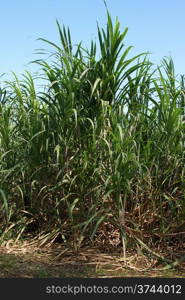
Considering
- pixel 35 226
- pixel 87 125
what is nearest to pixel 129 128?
pixel 87 125

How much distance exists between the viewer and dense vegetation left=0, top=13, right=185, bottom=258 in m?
3.17

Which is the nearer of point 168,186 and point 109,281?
point 109,281

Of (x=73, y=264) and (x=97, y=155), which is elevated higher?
(x=97, y=155)

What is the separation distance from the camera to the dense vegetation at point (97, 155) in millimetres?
3168

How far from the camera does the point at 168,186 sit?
332 cm

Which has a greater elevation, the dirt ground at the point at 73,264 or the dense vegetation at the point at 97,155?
the dense vegetation at the point at 97,155

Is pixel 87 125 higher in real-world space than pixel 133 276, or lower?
higher

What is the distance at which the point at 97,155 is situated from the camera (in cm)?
324

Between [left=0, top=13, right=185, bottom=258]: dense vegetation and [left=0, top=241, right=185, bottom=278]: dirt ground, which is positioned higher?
[left=0, top=13, right=185, bottom=258]: dense vegetation

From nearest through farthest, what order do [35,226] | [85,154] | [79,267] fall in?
1. [79,267]
2. [85,154]
3. [35,226]

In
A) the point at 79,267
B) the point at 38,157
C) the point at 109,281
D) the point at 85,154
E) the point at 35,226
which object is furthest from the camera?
the point at 35,226

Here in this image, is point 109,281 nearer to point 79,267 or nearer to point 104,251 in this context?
point 79,267

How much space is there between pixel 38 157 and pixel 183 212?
111cm

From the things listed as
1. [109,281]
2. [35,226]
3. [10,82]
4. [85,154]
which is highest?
[10,82]
